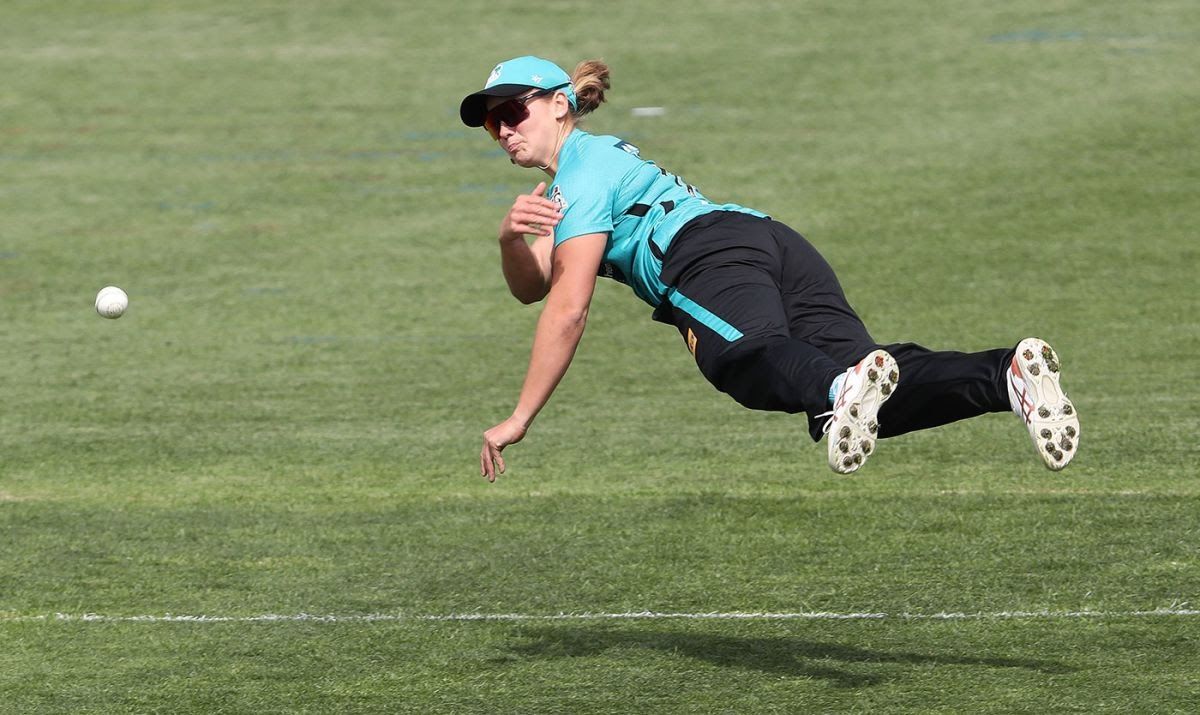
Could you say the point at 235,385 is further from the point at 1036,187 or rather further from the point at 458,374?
the point at 1036,187

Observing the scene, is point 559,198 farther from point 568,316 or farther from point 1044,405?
point 1044,405

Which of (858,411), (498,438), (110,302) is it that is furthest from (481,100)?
(110,302)

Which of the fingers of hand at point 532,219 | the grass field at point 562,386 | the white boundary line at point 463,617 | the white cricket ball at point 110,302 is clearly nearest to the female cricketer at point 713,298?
the fingers of hand at point 532,219

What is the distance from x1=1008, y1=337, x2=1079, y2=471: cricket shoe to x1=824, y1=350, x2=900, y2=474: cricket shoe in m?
0.44

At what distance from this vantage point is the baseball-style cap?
6711mm

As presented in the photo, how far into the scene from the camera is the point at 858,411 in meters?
5.72

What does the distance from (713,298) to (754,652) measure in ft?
5.23

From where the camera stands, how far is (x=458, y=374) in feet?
42.8

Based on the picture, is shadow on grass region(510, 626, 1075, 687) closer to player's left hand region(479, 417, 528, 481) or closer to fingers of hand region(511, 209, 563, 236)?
player's left hand region(479, 417, 528, 481)

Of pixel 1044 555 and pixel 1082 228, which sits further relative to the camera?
pixel 1082 228

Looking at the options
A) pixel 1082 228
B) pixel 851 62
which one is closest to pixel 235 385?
pixel 1082 228

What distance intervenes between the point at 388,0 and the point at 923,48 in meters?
7.51

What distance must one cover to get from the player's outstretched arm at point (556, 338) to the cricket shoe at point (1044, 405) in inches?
62.5

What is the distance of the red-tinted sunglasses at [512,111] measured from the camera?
6781 millimetres
